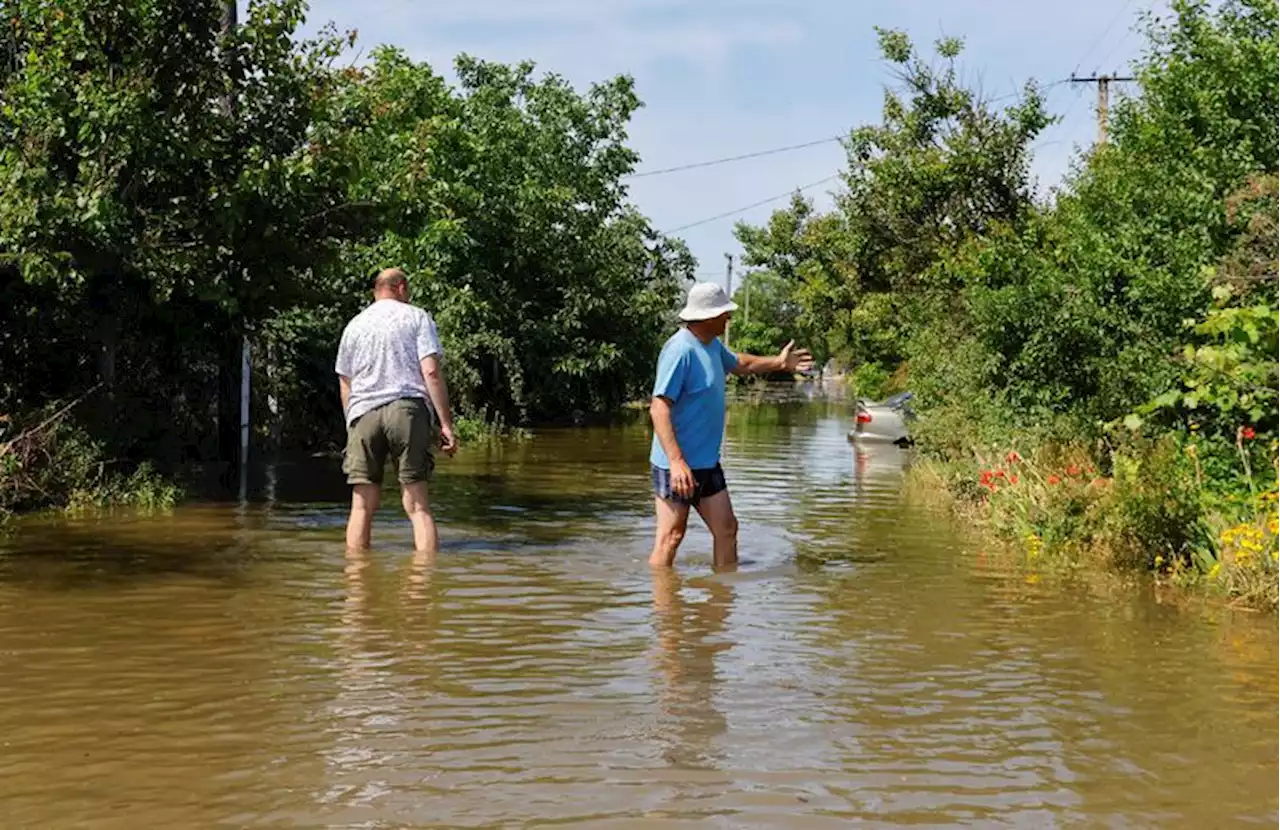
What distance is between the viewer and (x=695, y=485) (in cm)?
908

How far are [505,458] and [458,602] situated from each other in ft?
45.3

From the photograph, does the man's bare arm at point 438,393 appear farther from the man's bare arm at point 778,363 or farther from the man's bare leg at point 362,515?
the man's bare arm at point 778,363

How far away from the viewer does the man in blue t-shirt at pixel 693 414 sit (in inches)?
352

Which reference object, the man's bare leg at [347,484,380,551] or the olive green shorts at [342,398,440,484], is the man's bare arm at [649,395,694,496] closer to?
the olive green shorts at [342,398,440,484]

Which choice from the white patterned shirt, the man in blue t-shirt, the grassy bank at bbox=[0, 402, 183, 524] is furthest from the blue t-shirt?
the grassy bank at bbox=[0, 402, 183, 524]

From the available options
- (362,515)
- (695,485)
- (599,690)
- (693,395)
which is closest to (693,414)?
(693,395)

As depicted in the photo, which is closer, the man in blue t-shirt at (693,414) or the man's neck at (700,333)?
the man in blue t-shirt at (693,414)

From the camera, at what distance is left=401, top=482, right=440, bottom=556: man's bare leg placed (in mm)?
10148

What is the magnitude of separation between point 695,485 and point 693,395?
52cm

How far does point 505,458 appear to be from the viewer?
22141mm

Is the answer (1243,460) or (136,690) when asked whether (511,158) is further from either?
(136,690)

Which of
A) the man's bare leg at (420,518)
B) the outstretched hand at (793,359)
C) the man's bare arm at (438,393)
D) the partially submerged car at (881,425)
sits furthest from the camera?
the partially submerged car at (881,425)

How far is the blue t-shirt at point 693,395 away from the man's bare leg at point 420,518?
182 cm

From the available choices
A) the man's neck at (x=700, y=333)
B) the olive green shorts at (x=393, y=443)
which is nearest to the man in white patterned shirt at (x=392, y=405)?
the olive green shorts at (x=393, y=443)
